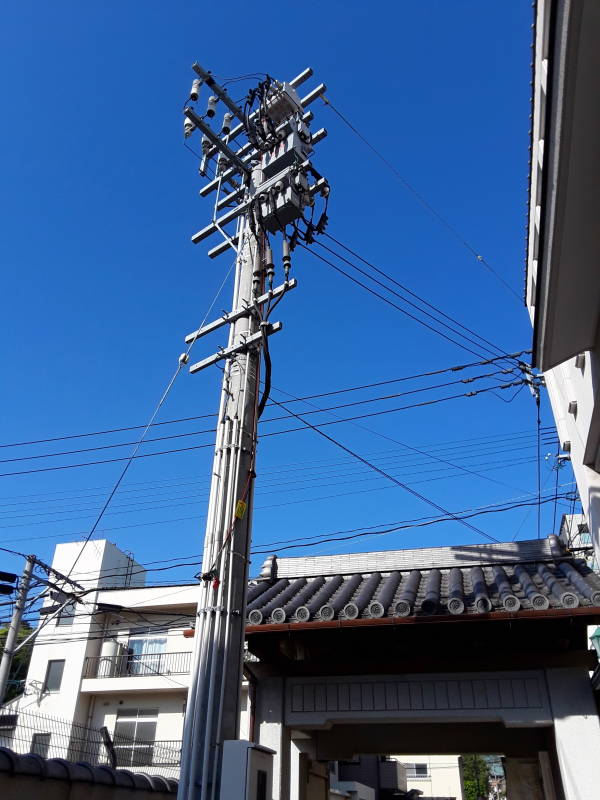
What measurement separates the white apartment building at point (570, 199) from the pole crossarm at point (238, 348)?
9.29ft

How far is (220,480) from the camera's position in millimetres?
6148

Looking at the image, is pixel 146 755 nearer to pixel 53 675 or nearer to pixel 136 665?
pixel 136 665

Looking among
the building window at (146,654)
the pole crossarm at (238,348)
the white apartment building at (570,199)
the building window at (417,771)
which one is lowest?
the building window at (417,771)

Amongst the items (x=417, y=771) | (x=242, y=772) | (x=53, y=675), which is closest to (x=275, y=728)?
(x=242, y=772)

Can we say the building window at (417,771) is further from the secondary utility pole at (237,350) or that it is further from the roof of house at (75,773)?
the secondary utility pole at (237,350)

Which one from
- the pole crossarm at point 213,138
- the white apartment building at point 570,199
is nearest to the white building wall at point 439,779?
the white apartment building at point 570,199

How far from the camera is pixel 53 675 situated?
28359 millimetres

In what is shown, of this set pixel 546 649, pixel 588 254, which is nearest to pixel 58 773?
pixel 546 649

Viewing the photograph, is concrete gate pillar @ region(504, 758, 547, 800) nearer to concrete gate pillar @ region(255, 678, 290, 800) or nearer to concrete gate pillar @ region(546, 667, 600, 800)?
concrete gate pillar @ region(546, 667, 600, 800)

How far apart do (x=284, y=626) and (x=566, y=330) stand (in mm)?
4863

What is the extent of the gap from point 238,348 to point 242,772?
4.07 metres

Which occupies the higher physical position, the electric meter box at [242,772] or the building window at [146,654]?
the building window at [146,654]

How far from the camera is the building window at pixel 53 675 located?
2809 cm

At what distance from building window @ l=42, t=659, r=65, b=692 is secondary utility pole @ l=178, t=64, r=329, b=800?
86.2 ft
